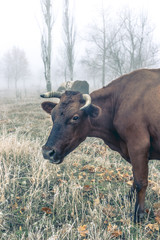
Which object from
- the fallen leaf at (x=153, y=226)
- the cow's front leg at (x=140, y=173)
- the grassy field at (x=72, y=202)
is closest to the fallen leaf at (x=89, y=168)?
the grassy field at (x=72, y=202)

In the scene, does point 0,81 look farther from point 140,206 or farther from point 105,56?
point 140,206

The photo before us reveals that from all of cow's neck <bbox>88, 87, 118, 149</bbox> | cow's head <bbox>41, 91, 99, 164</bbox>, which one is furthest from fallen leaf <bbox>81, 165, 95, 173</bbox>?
cow's head <bbox>41, 91, 99, 164</bbox>

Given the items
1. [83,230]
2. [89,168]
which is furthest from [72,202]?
[89,168]

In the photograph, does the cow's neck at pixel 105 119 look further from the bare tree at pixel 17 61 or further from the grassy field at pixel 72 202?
the bare tree at pixel 17 61

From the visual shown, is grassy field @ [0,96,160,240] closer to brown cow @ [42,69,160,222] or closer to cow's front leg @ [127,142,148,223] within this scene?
cow's front leg @ [127,142,148,223]

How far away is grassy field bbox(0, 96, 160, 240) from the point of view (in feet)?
8.48

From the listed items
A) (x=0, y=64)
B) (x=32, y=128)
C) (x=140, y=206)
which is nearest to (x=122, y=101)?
(x=140, y=206)

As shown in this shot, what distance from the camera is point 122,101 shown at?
3.20 metres

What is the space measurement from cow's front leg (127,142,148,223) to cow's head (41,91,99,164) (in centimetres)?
90

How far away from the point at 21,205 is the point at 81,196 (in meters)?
0.97

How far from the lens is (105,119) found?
3.52 meters

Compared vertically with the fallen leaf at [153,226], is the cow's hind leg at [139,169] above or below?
above

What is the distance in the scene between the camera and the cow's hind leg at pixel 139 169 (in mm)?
2805

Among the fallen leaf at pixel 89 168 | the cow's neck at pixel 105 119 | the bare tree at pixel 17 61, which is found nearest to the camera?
the cow's neck at pixel 105 119
